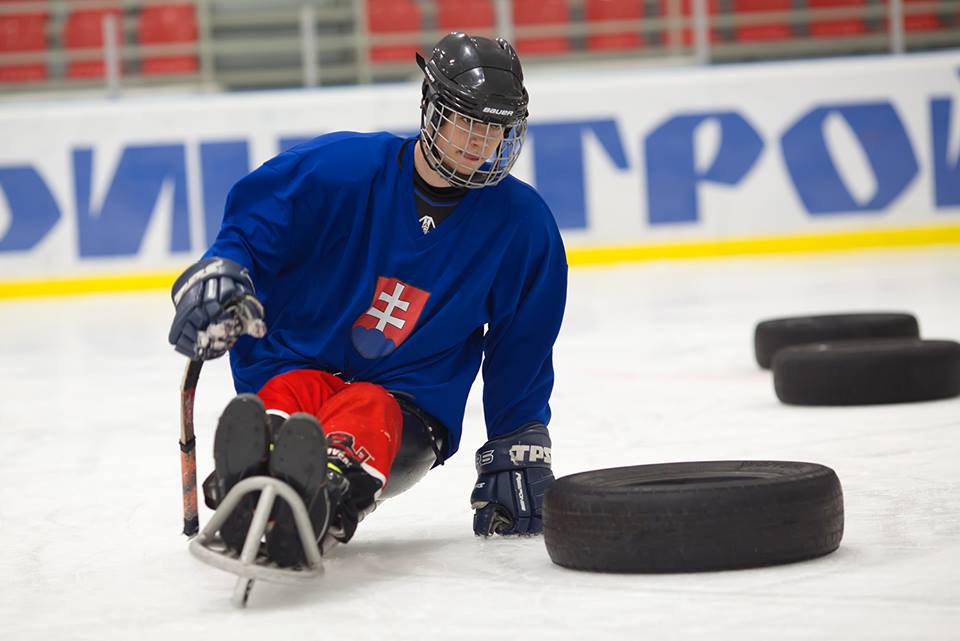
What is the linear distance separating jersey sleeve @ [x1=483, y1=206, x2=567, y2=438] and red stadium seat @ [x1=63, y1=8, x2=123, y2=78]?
854 cm

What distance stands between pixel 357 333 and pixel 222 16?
8.45 meters

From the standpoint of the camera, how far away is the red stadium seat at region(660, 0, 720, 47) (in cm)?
1011

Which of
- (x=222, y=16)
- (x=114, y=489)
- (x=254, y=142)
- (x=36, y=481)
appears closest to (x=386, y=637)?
(x=114, y=489)

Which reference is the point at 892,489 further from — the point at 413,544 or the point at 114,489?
the point at 114,489

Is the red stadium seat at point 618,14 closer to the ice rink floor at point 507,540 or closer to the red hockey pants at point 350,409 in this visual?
the ice rink floor at point 507,540

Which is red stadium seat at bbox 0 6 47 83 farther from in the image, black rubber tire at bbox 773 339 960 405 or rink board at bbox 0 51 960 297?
black rubber tire at bbox 773 339 960 405

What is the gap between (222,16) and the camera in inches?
418

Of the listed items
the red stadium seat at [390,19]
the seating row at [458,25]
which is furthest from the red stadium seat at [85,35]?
the red stadium seat at [390,19]

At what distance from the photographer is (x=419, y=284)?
257 cm

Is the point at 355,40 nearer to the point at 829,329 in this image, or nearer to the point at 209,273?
the point at 829,329

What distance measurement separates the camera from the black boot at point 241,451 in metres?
2.05

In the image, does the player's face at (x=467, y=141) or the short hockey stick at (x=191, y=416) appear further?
the player's face at (x=467, y=141)

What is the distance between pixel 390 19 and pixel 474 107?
869 centimetres

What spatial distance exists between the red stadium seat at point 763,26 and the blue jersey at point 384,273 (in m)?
8.13
